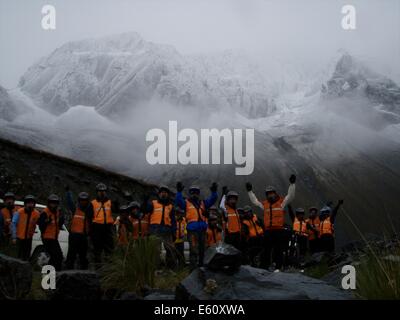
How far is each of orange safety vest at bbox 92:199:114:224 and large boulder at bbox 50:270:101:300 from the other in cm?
469

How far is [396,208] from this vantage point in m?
155

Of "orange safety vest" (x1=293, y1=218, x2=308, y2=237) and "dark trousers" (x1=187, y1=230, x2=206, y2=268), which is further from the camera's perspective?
"orange safety vest" (x1=293, y1=218, x2=308, y2=237)

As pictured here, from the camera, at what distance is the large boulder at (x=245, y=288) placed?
18.5 feet

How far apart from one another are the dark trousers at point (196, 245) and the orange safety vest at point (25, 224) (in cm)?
343

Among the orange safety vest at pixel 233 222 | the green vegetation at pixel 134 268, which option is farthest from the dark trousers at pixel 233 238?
the green vegetation at pixel 134 268

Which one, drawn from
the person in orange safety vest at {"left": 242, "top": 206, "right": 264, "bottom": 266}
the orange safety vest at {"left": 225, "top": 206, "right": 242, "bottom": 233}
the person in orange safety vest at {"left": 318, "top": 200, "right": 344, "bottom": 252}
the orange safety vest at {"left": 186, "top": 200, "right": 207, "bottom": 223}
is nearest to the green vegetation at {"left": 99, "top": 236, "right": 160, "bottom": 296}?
the orange safety vest at {"left": 186, "top": 200, "right": 207, "bottom": 223}

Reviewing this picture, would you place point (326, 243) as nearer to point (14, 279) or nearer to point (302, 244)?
point (302, 244)

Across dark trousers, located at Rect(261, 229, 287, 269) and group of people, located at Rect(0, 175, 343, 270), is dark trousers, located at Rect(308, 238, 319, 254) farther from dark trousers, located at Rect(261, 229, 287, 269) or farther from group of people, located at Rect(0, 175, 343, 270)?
dark trousers, located at Rect(261, 229, 287, 269)

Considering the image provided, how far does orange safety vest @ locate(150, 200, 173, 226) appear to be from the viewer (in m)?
11.0

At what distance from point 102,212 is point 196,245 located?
2220mm

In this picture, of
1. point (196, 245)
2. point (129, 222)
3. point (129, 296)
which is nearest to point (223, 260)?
point (129, 296)

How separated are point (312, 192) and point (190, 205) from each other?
15218cm

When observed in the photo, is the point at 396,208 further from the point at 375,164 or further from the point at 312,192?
the point at 375,164
